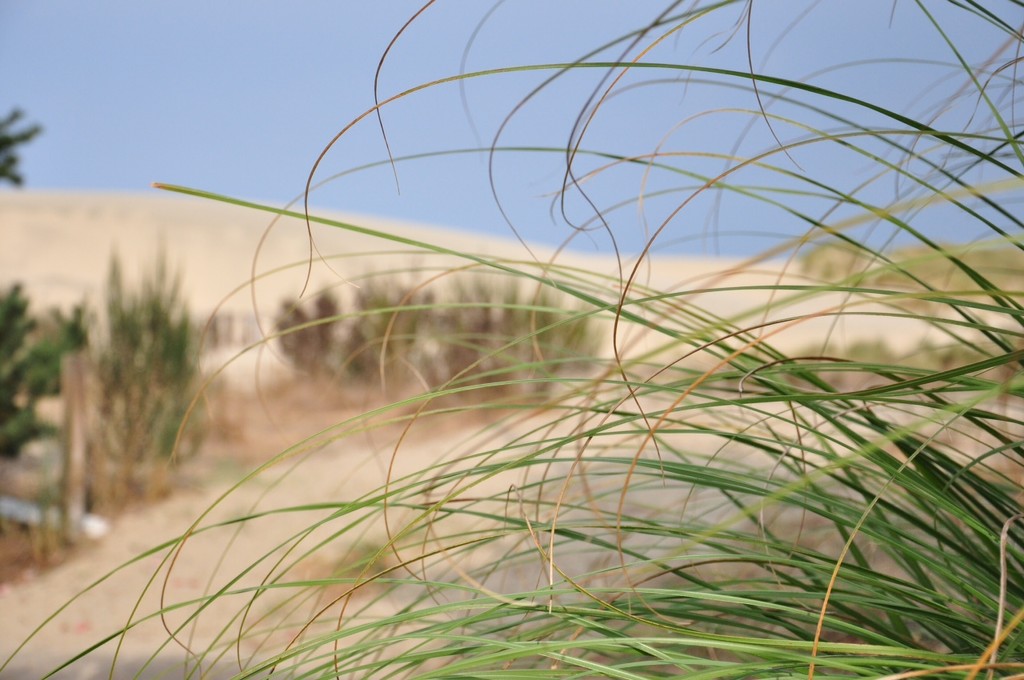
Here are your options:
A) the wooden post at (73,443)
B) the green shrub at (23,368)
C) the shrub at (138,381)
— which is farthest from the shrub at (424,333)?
the wooden post at (73,443)

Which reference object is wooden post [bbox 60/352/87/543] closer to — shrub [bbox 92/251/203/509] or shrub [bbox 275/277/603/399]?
shrub [bbox 92/251/203/509]

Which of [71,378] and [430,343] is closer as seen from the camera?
[71,378]

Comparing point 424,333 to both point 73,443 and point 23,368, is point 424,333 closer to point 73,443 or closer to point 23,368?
point 23,368

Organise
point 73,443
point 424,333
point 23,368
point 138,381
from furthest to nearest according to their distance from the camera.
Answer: point 424,333, point 138,381, point 23,368, point 73,443

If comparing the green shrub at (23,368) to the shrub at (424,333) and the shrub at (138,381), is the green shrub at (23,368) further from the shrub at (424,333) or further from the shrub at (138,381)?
the shrub at (424,333)

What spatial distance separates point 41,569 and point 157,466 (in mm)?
954

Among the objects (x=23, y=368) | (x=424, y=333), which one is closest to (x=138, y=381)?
(x=23, y=368)

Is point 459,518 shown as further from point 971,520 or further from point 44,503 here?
point 971,520

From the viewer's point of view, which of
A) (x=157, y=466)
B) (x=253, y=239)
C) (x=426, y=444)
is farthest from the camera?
(x=253, y=239)

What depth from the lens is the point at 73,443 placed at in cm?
469

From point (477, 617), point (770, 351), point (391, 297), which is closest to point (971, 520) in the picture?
point (770, 351)

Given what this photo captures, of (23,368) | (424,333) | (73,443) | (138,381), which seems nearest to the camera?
(73,443)

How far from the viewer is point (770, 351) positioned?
1215 millimetres

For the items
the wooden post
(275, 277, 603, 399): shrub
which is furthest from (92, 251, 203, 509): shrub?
(275, 277, 603, 399): shrub
